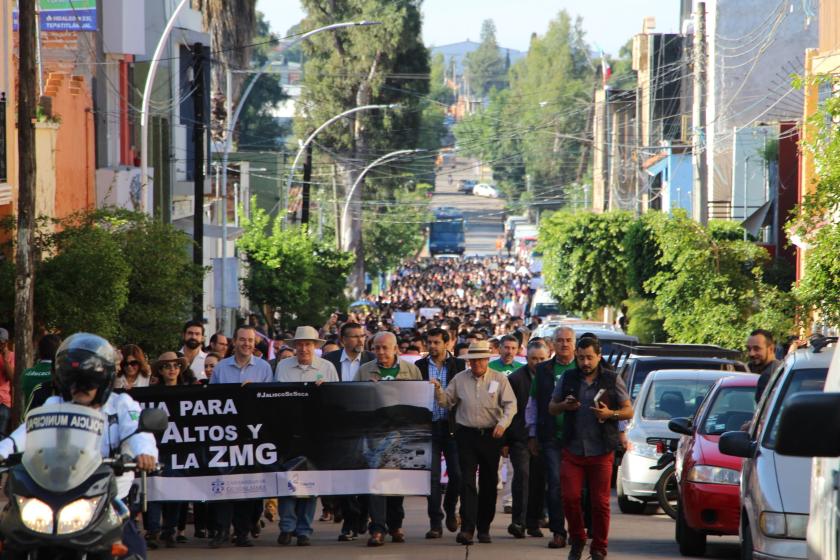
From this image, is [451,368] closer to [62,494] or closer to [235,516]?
[235,516]

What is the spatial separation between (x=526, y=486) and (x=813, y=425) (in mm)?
9487

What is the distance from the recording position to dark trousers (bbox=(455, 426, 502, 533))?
1378 cm

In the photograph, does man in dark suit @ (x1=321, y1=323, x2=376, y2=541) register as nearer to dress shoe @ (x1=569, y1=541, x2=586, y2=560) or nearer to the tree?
dress shoe @ (x1=569, y1=541, x2=586, y2=560)

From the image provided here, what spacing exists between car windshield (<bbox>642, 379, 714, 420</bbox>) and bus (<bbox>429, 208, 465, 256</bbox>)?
11675 centimetres

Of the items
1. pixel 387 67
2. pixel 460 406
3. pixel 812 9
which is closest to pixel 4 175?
pixel 460 406

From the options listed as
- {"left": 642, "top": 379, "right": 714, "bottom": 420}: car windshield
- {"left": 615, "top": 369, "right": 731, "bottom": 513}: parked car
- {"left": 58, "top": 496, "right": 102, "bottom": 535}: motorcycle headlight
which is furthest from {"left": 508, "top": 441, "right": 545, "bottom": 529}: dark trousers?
{"left": 58, "top": 496, "right": 102, "bottom": 535}: motorcycle headlight

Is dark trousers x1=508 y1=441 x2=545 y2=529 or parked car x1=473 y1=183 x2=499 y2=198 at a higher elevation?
dark trousers x1=508 y1=441 x2=545 y2=529

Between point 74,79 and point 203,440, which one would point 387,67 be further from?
point 203,440

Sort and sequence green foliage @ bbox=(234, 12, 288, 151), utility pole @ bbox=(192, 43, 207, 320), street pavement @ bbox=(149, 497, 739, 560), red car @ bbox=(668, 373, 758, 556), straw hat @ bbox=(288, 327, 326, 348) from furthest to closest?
green foliage @ bbox=(234, 12, 288, 151) → utility pole @ bbox=(192, 43, 207, 320) → straw hat @ bbox=(288, 327, 326, 348) → street pavement @ bbox=(149, 497, 739, 560) → red car @ bbox=(668, 373, 758, 556)

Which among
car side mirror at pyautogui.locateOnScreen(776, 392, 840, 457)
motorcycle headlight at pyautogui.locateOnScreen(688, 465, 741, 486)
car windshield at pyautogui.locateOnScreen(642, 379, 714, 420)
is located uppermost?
car side mirror at pyautogui.locateOnScreen(776, 392, 840, 457)

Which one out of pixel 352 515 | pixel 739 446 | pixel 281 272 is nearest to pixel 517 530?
pixel 352 515

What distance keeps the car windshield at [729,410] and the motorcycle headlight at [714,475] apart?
79 centimetres

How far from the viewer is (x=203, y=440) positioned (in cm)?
1375

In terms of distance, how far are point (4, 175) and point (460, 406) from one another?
50.0ft
